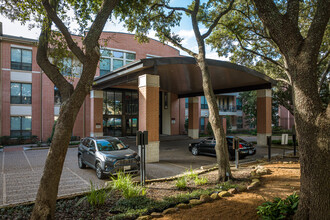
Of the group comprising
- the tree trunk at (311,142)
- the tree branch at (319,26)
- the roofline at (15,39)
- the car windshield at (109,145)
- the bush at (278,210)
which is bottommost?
the bush at (278,210)

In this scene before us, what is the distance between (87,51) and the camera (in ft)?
18.4

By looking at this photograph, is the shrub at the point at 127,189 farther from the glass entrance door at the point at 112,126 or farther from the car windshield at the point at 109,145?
A: the glass entrance door at the point at 112,126

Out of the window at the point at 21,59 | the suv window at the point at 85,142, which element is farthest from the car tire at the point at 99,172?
the window at the point at 21,59

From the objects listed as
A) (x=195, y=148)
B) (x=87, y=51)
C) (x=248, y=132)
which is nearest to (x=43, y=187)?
(x=87, y=51)

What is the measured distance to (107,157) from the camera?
29.9 feet

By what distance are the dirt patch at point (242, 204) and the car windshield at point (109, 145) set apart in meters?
5.69

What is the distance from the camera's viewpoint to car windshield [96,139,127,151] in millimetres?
10192

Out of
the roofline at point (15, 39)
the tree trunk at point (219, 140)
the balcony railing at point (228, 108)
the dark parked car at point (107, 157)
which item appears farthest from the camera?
the balcony railing at point (228, 108)

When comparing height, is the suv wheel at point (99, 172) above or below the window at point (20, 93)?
below

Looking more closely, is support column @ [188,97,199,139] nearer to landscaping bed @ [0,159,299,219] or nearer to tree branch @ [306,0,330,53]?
landscaping bed @ [0,159,299,219]

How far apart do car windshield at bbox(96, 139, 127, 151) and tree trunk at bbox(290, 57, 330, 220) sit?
7.87 meters

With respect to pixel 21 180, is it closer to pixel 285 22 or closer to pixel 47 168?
pixel 47 168

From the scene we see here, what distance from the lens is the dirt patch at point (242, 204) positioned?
504 centimetres

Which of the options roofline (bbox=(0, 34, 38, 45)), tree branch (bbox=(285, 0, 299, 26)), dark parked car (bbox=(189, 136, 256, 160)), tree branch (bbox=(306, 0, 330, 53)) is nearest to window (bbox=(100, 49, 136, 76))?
roofline (bbox=(0, 34, 38, 45))
